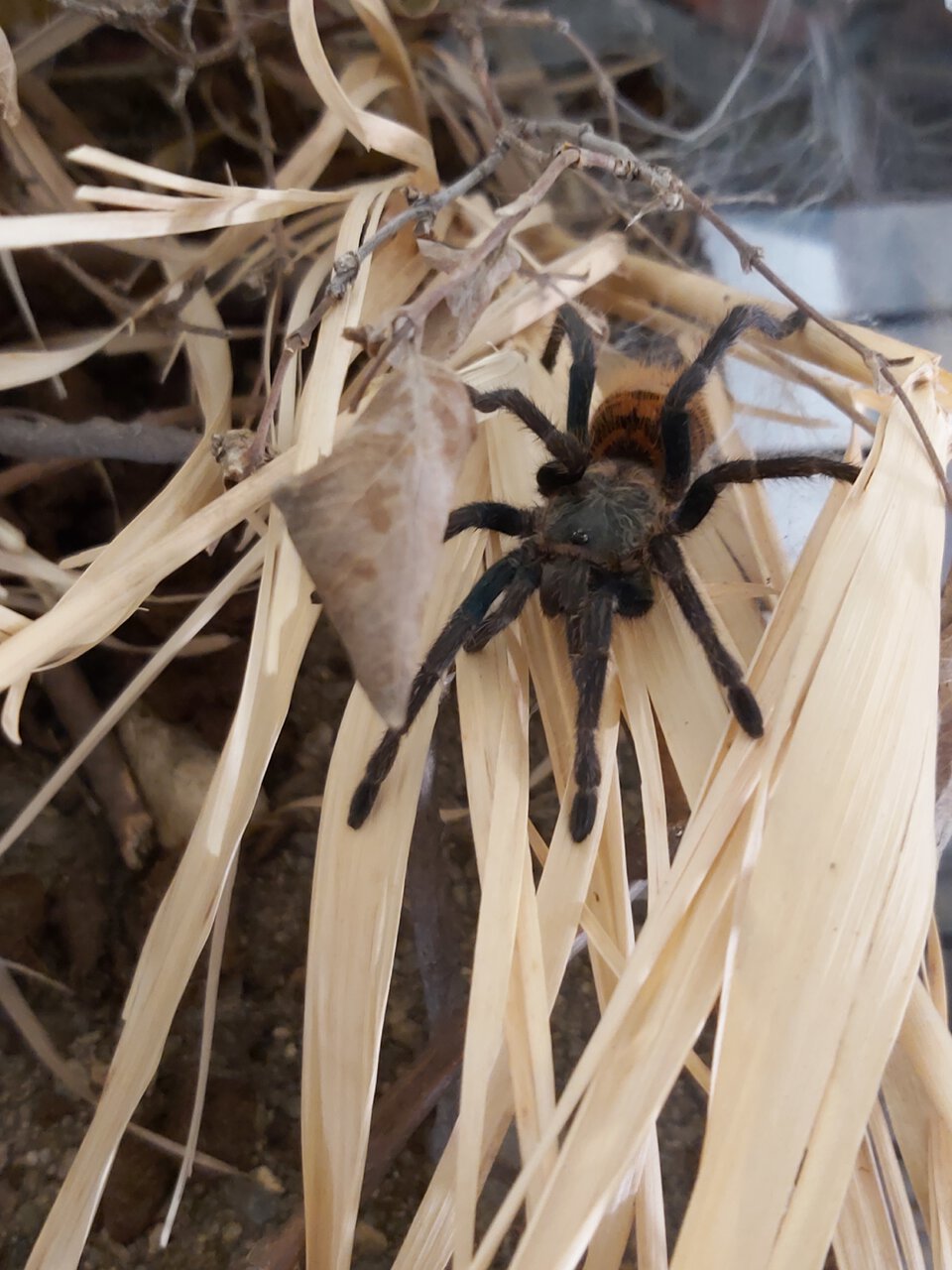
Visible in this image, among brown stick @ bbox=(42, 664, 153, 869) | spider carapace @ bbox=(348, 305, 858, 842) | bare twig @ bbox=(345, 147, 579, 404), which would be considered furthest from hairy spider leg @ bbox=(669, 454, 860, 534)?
brown stick @ bbox=(42, 664, 153, 869)

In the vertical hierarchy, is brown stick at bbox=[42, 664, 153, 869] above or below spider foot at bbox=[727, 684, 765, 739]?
below

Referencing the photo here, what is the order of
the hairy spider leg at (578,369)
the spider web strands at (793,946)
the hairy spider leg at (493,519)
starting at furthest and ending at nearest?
the hairy spider leg at (578,369)
the hairy spider leg at (493,519)
the spider web strands at (793,946)

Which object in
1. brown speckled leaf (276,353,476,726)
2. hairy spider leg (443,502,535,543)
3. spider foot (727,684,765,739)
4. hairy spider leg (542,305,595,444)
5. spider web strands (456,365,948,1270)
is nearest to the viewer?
brown speckled leaf (276,353,476,726)

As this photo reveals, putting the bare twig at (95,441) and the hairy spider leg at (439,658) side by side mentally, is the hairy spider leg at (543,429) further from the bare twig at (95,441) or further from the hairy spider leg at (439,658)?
the bare twig at (95,441)

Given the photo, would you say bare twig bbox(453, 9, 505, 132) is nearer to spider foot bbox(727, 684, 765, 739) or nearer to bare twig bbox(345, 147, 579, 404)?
bare twig bbox(345, 147, 579, 404)

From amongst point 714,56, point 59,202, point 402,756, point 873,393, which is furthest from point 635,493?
point 714,56

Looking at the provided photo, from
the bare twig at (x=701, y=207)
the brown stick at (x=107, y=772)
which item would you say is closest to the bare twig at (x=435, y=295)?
the bare twig at (x=701, y=207)

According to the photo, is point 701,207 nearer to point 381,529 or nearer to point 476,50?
point 476,50
